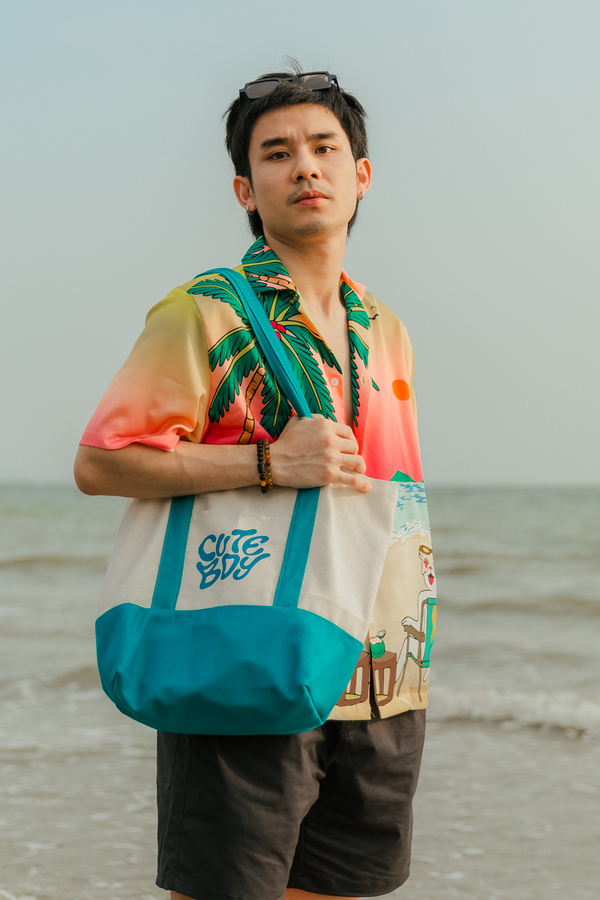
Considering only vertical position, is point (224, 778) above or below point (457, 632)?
above

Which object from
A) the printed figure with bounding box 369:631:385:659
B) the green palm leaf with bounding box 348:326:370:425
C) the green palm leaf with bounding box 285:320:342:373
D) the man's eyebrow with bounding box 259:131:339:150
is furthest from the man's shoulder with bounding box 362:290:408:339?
the printed figure with bounding box 369:631:385:659

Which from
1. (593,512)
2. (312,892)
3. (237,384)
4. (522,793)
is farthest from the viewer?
(593,512)

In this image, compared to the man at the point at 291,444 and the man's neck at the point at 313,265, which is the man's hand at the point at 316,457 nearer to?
the man at the point at 291,444

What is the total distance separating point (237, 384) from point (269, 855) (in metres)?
0.77

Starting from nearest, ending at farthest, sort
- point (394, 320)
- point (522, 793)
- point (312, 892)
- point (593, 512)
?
point (312, 892) < point (394, 320) < point (522, 793) < point (593, 512)

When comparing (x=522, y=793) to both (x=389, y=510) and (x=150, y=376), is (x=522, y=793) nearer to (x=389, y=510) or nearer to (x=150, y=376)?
(x=389, y=510)

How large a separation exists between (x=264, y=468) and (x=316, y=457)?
9 cm

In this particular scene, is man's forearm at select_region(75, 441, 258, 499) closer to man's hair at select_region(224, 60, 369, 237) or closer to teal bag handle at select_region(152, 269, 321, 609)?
teal bag handle at select_region(152, 269, 321, 609)

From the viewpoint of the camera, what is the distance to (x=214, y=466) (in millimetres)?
1271

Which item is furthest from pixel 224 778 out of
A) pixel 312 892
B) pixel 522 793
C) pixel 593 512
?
pixel 593 512

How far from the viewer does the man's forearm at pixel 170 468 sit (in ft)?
4.15

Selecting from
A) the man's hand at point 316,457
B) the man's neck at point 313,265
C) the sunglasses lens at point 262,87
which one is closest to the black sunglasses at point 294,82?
the sunglasses lens at point 262,87

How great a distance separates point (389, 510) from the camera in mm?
1297

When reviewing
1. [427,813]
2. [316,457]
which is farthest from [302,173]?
[427,813]
